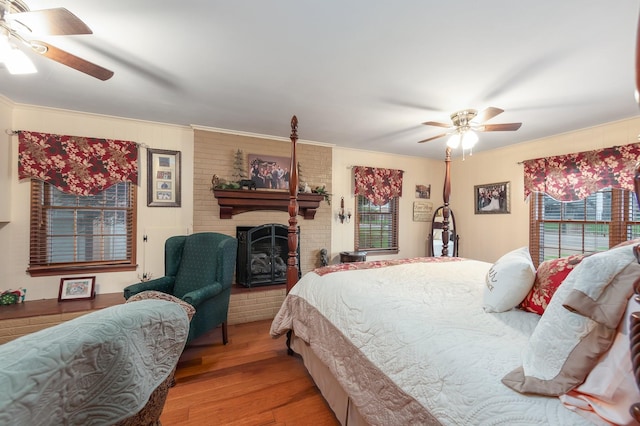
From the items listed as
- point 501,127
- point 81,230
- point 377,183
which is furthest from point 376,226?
point 81,230

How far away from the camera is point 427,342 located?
1.04m

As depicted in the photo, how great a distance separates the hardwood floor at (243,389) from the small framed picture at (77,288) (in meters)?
1.34

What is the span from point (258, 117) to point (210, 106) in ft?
1.71

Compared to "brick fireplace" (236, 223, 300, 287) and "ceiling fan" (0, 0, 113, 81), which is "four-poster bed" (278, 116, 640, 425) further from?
"ceiling fan" (0, 0, 113, 81)

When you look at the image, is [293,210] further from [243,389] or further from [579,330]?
[579,330]

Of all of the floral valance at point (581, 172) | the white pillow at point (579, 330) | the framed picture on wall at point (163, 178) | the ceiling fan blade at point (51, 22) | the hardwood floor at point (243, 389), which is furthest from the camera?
the framed picture on wall at point (163, 178)

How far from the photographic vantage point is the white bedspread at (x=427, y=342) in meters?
0.78

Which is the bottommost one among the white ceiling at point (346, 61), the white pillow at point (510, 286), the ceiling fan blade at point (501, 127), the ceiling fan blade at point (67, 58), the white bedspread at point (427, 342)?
the white bedspread at point (427, 342)

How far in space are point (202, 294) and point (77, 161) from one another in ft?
7.14

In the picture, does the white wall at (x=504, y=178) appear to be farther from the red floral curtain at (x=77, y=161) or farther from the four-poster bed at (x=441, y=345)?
the red floral curtain at (x=77, y=161)

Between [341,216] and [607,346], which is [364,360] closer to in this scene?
[607,346]

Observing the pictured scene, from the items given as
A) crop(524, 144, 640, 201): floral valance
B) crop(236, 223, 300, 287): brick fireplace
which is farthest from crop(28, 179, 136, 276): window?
crop(524, 144, 640, 201): floral valance

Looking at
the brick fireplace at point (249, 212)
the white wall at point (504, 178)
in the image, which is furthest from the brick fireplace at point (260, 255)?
the white wall at point (504, 178)

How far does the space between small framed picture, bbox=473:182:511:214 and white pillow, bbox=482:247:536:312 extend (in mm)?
3201
